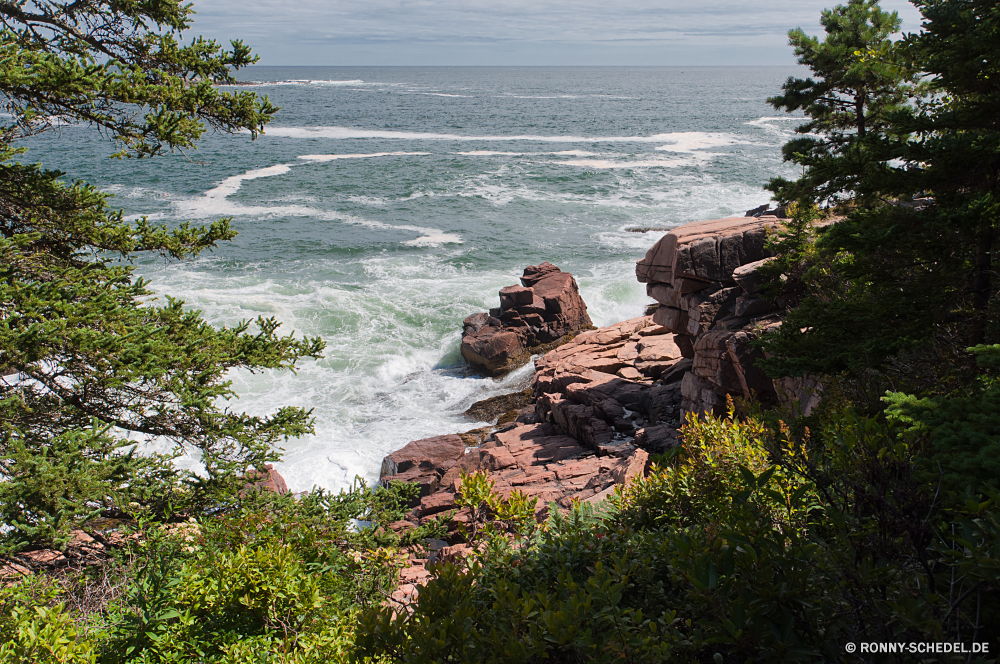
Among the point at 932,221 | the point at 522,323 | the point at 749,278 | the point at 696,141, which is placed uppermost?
the point at 696,141

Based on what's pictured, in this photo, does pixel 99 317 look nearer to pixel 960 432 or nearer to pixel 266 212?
pixel 960 432

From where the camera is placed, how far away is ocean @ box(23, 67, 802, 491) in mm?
20328

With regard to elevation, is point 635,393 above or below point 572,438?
above

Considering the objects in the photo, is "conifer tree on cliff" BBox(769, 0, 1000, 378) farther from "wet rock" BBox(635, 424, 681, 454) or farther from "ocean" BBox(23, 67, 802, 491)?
"ocean" BBox(23, 67, 802, 491)

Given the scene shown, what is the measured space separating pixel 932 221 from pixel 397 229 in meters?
34.1

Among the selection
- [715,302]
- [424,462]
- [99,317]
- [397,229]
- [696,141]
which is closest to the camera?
[99,317]

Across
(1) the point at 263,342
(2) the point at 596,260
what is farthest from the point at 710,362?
(2) the point at 596,260

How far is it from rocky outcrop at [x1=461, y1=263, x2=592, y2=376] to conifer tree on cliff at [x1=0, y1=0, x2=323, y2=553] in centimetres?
1378

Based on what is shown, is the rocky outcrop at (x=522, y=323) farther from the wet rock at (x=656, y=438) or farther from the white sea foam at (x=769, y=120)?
the white sea foam at (x=769, y=120)

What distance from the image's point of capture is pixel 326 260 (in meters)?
32.2

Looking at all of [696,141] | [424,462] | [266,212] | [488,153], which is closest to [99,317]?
[424,462]

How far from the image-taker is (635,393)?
1612 cm

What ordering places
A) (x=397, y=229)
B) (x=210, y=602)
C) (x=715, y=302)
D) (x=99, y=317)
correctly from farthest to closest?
(x=397, y=229) < (x=715, y=302) < (x=99, y=317) < (x=210, y=602)

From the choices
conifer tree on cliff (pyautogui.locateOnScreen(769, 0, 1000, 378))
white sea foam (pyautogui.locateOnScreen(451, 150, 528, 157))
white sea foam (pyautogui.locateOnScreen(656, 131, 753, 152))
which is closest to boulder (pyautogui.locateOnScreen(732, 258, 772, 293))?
conifer tree on cliff (pyautogui.locateOnScreen(769, 0, 1000, 378))
